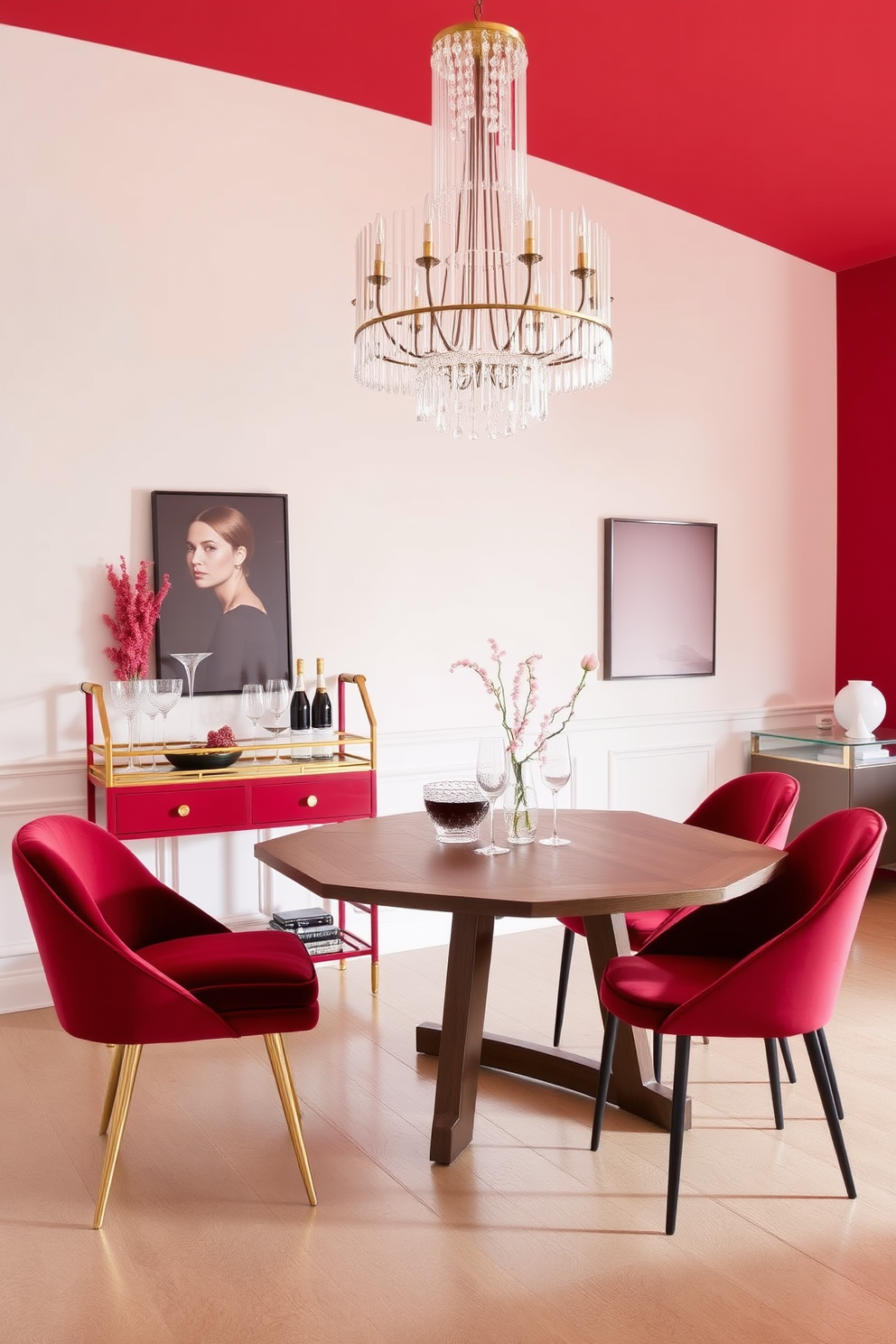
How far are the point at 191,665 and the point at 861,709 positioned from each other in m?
3.30

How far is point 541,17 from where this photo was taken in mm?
3990

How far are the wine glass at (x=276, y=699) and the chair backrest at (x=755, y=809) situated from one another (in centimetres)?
159

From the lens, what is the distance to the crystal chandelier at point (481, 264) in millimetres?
2807

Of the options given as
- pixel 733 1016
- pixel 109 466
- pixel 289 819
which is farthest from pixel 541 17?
pixel 733 1016

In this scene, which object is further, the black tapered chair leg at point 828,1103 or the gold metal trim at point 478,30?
the gold metal trim at point 478,30

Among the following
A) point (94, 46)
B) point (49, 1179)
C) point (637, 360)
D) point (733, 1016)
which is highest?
point (94, 46)

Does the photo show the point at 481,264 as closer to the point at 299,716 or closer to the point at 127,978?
the point at 127,978

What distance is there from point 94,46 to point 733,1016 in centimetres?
391

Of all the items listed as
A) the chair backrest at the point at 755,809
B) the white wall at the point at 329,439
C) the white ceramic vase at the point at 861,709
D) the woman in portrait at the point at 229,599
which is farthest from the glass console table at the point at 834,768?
the woman in portrait at the point at 229,599

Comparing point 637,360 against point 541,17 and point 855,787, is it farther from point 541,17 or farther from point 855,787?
point 855,787

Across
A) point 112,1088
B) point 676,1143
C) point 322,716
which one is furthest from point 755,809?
point 112,1088

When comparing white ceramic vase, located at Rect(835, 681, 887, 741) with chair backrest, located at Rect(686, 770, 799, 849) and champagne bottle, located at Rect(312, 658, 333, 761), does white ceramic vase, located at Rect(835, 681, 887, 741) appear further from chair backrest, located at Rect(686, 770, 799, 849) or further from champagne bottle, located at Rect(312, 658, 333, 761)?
champagne bottle, located at Rect(312, 658, 333, 761)

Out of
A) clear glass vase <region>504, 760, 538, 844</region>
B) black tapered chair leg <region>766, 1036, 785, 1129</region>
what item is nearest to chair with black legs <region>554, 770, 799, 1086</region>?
black tapered chair leg <region>766, 1036, 785, 1129</region>

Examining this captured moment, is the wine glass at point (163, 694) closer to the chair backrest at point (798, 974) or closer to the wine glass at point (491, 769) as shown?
the wine glass at point (491, 769)
